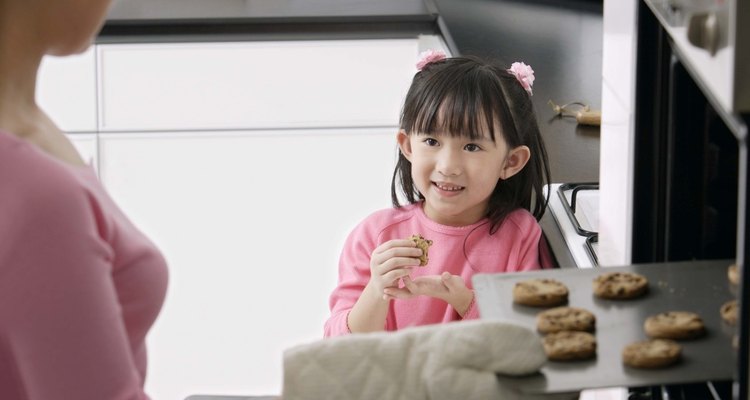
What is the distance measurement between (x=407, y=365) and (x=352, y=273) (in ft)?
2.45

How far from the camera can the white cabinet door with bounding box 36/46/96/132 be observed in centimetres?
292

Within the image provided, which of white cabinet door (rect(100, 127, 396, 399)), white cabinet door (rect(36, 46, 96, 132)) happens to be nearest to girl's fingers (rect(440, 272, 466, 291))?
white cabinet door (rect(100, 127, 396, 399))

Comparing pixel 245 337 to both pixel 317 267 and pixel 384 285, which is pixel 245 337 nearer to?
pixel 317 267

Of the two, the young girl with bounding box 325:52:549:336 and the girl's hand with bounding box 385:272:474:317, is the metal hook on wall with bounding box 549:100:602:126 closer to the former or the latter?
the young girl with bounding box 325:52:549:336

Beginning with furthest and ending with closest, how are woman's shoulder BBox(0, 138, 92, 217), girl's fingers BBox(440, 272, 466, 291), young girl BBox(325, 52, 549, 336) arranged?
1. young girl BBox(325, 52, 549, 336)
2. girl's fingers BBox(440, 272, 466, 291)
3. woman's shoulder BBox(0, 138, 92, 217)

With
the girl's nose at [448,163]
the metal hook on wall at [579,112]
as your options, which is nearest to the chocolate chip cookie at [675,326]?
the girl's nose at [448,163]

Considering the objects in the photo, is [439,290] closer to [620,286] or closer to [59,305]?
[620,286]

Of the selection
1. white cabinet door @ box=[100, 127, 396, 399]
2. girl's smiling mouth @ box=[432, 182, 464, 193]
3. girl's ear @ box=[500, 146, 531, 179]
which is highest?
girl's ear @ box=[500, 146, 531, 179]

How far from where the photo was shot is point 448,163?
1613 millimetres

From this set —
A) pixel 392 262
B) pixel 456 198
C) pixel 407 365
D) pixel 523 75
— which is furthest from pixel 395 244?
pixel 407 365

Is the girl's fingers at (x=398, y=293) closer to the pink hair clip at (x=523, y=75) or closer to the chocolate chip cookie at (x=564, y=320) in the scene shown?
the pink hair clip at (x=523, y=75)

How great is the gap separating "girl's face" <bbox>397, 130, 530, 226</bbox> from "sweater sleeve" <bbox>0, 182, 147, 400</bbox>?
28.4 inches

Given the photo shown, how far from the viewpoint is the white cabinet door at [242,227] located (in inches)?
117

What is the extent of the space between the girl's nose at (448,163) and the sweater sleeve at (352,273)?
150mm
